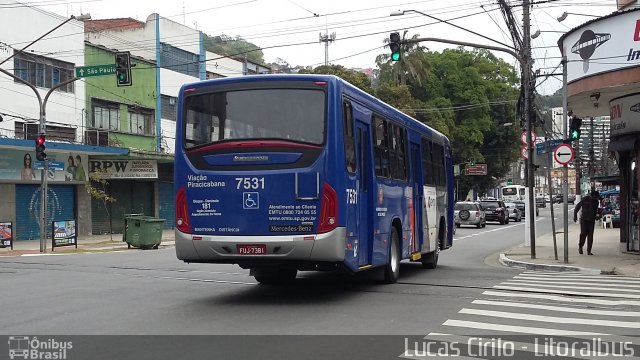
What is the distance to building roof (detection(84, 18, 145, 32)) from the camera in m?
42.5

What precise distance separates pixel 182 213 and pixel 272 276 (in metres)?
3.03

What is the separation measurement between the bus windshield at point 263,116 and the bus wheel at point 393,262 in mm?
3591

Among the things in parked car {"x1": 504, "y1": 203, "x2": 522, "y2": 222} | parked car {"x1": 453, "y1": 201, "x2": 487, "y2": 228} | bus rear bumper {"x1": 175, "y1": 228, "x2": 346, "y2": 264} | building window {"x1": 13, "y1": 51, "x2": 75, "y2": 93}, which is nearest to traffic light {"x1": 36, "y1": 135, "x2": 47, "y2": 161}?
building window {"x1": 13, "y1": 51, "x2": 75, "y2": 93}

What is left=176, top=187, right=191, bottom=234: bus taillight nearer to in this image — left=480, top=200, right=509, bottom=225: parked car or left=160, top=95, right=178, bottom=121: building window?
left=160, top=95, right=178, bottom=121: building window

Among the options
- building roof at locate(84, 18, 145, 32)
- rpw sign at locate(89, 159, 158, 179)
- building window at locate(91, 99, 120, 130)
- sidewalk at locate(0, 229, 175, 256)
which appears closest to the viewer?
sidewalk at locate(0, 229, 175, 256)

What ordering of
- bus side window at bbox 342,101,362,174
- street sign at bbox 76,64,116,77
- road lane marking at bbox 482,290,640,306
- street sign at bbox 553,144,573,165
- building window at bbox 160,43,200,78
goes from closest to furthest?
1. bus side window at bbox 342,101,362,174
2. road lane marking at bbox 482,290,640,306
3. street sign at bbox 553,144,573,165
4. street sign at bbox 76,64,116,77
5. building window at bbox 160,43,200,78

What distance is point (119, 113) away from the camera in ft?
122

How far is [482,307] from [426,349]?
3094 mm

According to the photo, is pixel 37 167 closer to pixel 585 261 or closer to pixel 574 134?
pixel 574 134

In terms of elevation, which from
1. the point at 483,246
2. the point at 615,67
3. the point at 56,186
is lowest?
the point at 483,246

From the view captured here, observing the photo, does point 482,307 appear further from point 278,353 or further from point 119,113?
point 119,113

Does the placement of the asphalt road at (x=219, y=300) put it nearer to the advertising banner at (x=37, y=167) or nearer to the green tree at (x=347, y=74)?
the advertising banner at (x=37, y=167)

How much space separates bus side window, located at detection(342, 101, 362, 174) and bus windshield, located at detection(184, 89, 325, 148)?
51 centimetres

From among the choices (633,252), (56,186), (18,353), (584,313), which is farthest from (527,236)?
(56,186)
